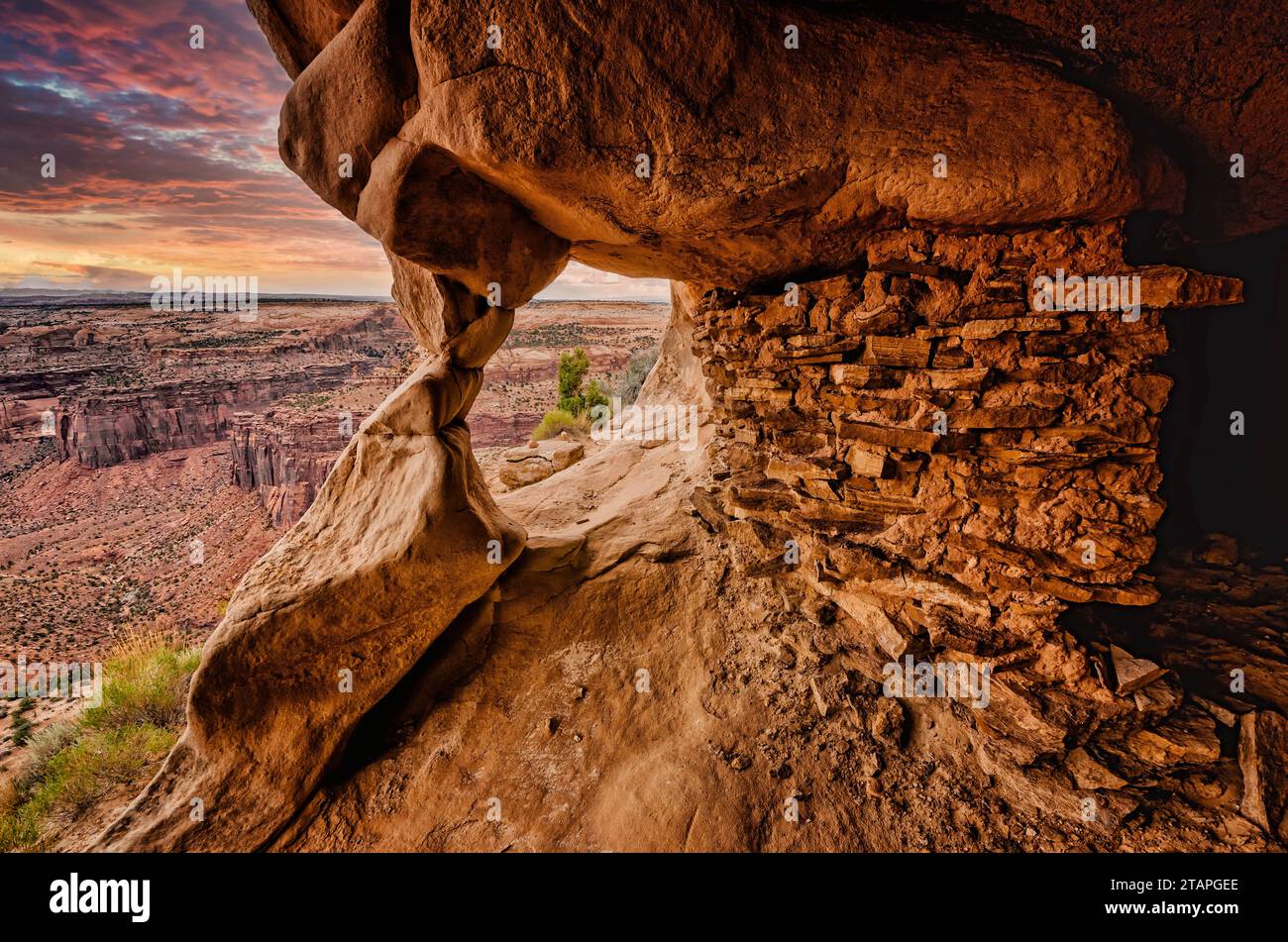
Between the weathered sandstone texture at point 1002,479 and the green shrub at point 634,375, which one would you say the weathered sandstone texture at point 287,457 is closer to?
the green shrub at point 634,375

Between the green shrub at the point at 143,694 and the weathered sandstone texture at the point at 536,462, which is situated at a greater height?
Result: the weathered sandstone texture at the point at 536,462

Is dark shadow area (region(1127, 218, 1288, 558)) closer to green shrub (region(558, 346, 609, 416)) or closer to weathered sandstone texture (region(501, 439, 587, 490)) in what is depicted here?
weathered sandstone texture (region(501, 439, 587, 490))

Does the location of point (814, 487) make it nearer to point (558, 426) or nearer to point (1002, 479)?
point (1002, 479)

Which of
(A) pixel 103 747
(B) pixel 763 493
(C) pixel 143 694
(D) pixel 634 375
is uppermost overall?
(D) pixel 634 375

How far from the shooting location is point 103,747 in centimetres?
487

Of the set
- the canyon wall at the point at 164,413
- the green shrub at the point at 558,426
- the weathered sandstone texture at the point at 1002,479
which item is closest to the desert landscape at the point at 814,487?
the weathered sandstone texture at the point at 1002,479

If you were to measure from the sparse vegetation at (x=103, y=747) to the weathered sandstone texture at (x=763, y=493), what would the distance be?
2.04 m

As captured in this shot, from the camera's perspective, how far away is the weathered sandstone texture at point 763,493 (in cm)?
260

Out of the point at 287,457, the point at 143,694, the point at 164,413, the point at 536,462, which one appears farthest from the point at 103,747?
the point at 164,413

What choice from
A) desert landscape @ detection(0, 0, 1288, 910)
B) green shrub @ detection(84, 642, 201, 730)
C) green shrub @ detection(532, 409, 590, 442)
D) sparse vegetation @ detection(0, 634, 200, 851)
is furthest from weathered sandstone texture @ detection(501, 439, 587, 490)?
sparse vegetation @ detection(0, 634, 200, 851)

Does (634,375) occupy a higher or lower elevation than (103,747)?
higher

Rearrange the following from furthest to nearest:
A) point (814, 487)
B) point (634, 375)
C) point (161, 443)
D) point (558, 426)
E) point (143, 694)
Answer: point (161, 443), point (634, 375), point (558, 426), point (143, 694), point (814, 487)

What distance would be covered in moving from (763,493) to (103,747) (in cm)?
681
